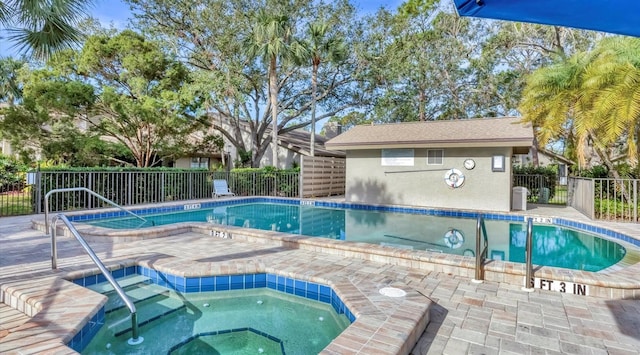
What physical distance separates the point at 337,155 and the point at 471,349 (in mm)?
23705

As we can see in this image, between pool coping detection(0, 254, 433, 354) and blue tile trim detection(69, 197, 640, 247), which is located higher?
blue tile trim detection(69, 197, 640, 247)

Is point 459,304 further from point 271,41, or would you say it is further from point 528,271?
point 271,41

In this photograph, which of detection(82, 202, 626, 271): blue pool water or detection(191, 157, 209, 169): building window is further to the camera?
detection(191, 157, 209, 169): building window

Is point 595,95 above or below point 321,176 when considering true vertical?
above

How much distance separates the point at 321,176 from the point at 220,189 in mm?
5142

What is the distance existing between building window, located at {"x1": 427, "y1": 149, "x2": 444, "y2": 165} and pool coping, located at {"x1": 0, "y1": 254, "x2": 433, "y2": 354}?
34.8 feet

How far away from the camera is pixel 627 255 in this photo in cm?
705

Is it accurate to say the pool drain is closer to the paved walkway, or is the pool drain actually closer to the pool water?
the paved walkway

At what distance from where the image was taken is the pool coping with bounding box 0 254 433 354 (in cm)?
299

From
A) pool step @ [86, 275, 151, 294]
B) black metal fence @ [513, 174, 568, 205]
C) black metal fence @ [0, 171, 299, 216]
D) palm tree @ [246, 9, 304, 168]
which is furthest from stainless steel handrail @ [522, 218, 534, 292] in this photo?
palm tree @ [246, 9, 304, 168]

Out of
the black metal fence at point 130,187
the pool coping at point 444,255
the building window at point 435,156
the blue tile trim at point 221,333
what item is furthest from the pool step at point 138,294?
the building window at point 435,156

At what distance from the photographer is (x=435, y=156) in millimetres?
14664

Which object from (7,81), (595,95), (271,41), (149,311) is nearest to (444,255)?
(149,311)

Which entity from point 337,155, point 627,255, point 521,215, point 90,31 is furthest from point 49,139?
point 627,255
